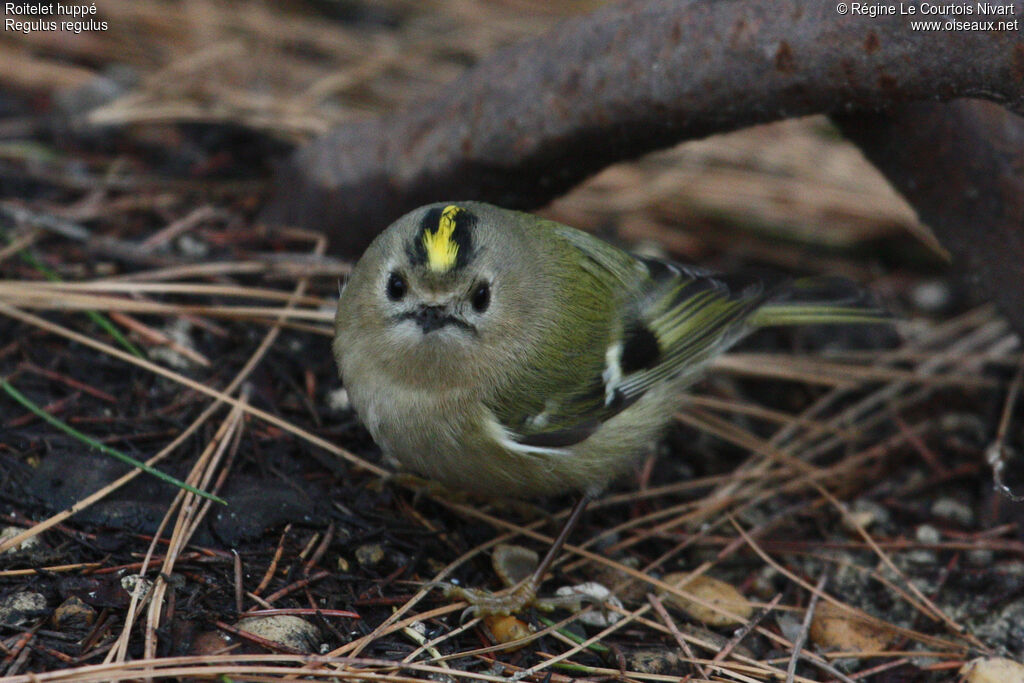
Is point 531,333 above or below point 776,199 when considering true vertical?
below

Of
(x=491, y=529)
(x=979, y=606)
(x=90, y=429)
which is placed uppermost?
(x=90, y=429)

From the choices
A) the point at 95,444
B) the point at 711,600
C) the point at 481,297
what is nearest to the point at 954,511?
the point at 711,600

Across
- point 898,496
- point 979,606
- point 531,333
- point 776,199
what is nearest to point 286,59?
point 776,199

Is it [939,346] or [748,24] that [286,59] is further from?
[939,346]

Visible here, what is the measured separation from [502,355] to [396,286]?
13.1 inches

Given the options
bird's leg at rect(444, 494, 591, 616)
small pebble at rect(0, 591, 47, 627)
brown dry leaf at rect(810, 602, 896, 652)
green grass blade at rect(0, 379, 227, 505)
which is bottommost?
brown dry leaf at rect(810, 602, 896, 652)

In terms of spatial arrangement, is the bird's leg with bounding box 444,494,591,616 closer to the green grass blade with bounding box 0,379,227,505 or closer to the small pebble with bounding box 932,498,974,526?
the green grass blade with bounding box 0,379,227,505

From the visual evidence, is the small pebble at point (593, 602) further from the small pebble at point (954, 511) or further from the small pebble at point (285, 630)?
the small pebble at point (954, 511)

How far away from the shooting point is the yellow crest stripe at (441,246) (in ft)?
7.61

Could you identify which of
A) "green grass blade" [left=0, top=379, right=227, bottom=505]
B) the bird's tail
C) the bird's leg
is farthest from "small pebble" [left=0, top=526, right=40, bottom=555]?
the bird's tail

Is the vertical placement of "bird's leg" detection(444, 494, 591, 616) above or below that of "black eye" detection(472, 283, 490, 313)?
below

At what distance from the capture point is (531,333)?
101 inches

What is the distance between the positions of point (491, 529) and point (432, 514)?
181mm

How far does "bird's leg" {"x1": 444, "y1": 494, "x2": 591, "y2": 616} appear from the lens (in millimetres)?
2352
